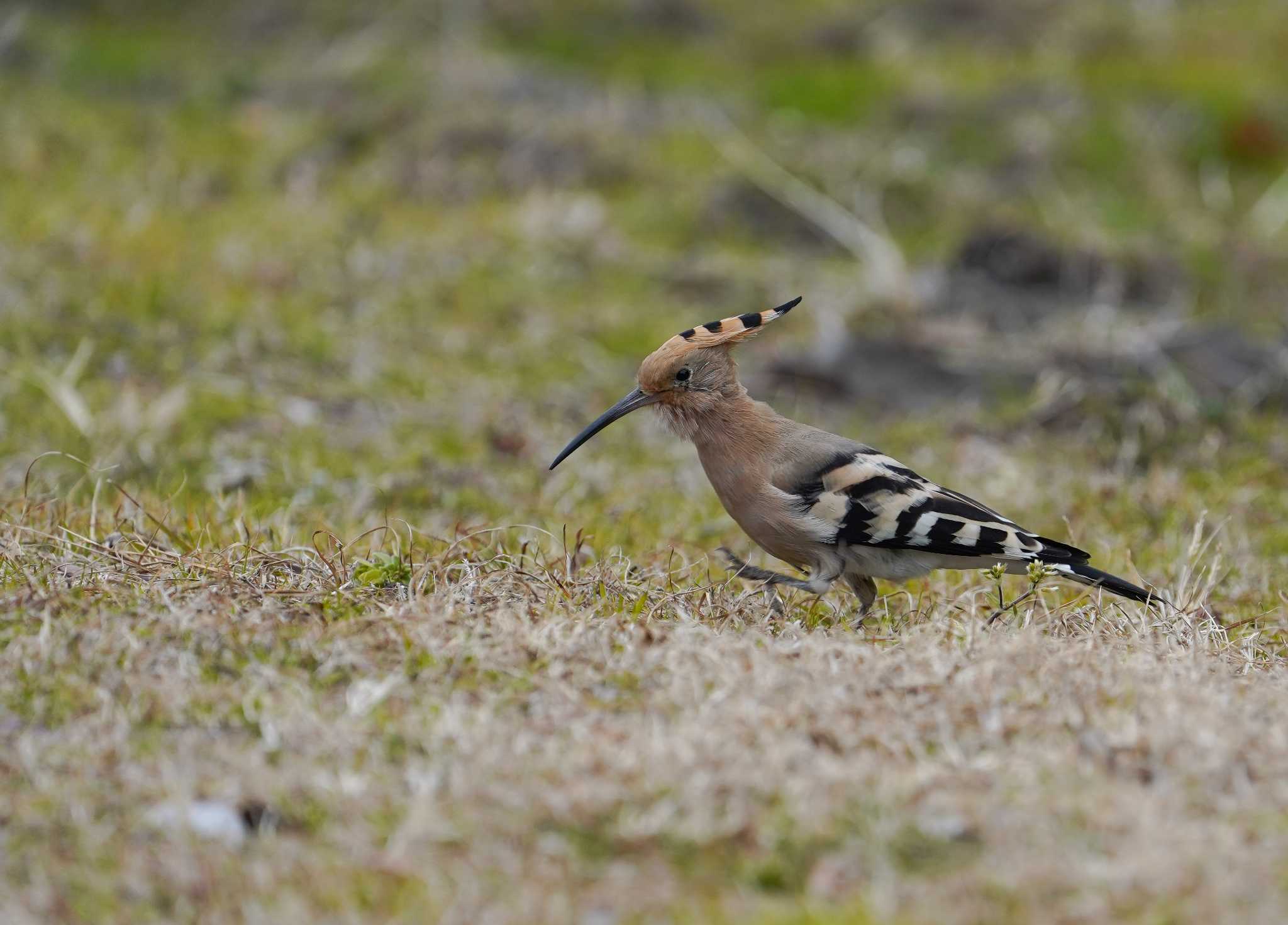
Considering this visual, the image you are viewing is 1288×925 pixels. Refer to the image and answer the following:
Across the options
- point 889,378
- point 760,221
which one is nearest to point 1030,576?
point 889,378

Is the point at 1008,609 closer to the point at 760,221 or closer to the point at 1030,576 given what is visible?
the point at 1030,576

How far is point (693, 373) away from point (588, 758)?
5.89ft

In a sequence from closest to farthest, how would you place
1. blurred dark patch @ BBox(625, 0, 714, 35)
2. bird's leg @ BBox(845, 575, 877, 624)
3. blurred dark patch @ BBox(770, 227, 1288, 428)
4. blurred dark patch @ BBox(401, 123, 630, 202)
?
bird's leg @ BBox(845, 575, 877, 624), blurred dark patch @ BBox(770, 227, 1288, 428), blurred dark patch @ BBox(401, 123, 630, 202), blurred dark patch @ BBox(625, 0, 714, 35)

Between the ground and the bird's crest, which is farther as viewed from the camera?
the bird's crest

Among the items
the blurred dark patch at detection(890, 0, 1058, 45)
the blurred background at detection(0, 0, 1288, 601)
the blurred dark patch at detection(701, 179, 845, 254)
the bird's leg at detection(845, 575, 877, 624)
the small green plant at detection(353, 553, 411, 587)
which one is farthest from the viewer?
the blurred dark patch at detection(890, 0, 1058, 45)

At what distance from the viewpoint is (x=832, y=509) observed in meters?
3.73

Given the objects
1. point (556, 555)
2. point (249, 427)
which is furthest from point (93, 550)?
point (249, 427)

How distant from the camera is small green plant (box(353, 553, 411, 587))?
135 inches

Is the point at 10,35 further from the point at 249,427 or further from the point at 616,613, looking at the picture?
the point at 616,613

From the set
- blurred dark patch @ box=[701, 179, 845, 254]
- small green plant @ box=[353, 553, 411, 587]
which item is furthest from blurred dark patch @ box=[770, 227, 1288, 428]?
small green plant @ box=[353, 553, 411, 587]

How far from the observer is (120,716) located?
A: 265cm

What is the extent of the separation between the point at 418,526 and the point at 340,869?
265 centimetres

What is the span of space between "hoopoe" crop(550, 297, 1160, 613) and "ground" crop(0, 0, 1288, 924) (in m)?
0.14

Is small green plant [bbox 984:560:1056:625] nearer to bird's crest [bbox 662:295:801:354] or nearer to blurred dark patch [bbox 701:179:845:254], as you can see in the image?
bird's crest [bbox 662:295:801:354]
